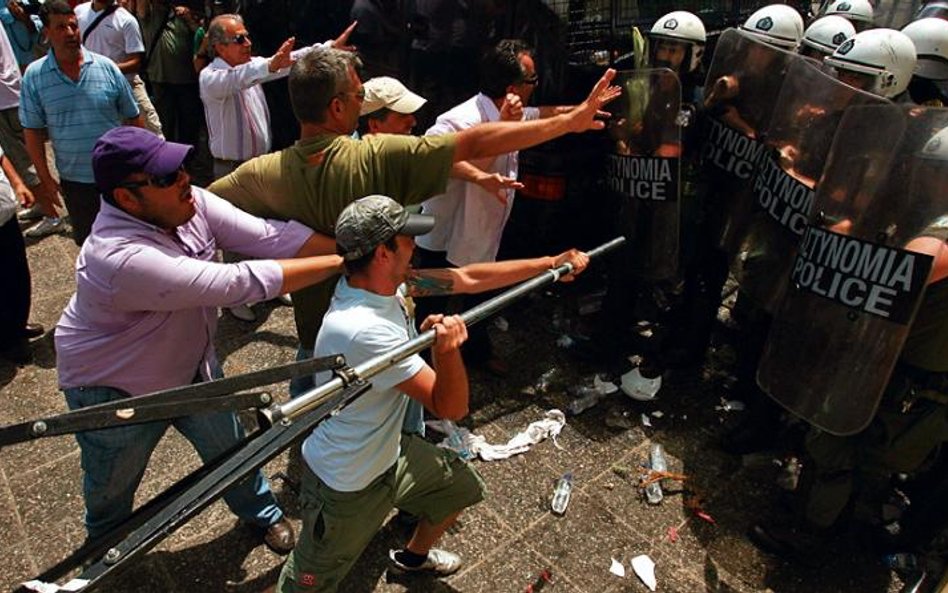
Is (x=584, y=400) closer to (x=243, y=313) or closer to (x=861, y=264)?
(x=861, y=264)

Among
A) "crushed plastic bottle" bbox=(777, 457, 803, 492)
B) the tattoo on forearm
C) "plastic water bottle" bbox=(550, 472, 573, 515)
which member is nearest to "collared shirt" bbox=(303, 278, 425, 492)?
the tattoo on forearm

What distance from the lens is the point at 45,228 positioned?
588 cm

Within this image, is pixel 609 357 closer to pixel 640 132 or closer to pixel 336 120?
pixel 640 132

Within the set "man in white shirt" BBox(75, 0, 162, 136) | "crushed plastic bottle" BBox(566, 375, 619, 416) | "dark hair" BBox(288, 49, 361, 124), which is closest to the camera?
"dark hair" BBox(288, 49, 361, 124)

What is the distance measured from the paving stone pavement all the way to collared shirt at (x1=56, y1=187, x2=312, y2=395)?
1.00m

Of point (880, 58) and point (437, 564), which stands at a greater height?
point (880, 58)

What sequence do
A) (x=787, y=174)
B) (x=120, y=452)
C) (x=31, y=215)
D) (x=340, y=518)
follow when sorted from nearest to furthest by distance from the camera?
(x=340, y=518), (x=120, y=452), (x=787, y=174), (x=31, y=215)

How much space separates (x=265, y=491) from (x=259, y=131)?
9.44 ft

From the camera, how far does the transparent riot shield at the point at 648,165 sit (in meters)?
3.47

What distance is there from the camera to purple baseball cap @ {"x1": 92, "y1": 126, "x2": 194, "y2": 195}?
2055 millimetres

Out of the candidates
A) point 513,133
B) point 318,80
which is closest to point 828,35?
point 513,133

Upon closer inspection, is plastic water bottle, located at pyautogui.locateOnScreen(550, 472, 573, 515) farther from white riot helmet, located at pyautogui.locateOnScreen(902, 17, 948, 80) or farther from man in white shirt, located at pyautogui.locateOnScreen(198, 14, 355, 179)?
white riot helmet, located at pyautogui.locateOnScreen(902, 17, 948, 80)

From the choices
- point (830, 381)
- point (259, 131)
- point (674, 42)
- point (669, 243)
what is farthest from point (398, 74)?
point (830, 381)

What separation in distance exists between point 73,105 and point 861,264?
454cm
